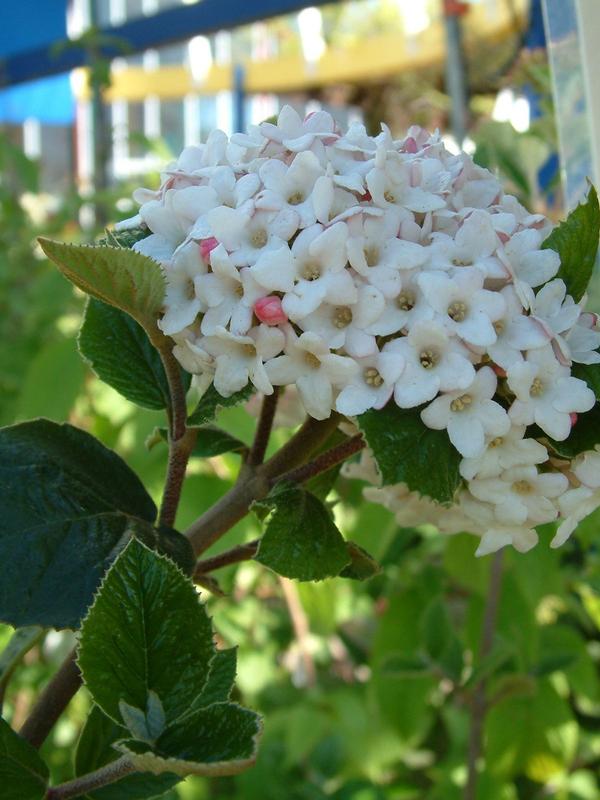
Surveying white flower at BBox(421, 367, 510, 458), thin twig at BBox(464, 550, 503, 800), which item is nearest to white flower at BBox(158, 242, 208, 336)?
white flower at BBox(421, 367, 510, 458)

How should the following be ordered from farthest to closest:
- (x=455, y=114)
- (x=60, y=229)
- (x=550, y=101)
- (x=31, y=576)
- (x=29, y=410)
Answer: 1. (x=455, y=114)
2. (x=60, y=229)
3. (x=29, y=410)
4. (x=550, y=101)
5. (x=31, y=576)

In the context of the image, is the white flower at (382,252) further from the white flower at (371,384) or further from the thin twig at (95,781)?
the thin twig at (95,781)

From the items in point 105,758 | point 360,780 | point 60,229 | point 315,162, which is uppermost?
point 315,162

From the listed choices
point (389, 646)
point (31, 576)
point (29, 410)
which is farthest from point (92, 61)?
point (31, 576)

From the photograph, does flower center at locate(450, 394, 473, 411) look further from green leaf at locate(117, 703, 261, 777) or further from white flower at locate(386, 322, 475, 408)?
green leaf at locate(117, 703, 261, 777)

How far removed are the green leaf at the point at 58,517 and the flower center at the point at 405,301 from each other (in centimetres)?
14

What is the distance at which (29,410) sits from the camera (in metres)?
1.07

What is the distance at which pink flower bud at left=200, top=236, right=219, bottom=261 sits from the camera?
412 mm

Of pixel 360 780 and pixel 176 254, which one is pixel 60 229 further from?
pixel 176 254

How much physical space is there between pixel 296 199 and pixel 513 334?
0.35 feet

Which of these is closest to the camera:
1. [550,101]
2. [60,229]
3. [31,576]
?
[31,576]

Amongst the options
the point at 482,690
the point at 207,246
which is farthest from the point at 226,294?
the point at 482,690

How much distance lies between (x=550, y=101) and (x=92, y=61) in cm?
93

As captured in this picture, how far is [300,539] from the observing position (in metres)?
0.42
